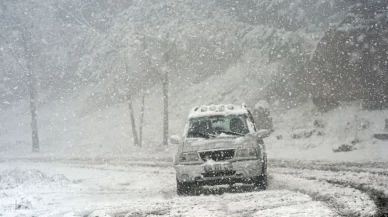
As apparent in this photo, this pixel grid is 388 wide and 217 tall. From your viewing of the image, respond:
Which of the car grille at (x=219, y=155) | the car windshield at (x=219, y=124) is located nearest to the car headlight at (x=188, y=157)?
the car grille at (x=219, y=155)

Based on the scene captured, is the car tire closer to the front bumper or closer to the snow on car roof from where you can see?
the front bumper

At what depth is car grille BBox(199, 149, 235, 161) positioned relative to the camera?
8.98 metres

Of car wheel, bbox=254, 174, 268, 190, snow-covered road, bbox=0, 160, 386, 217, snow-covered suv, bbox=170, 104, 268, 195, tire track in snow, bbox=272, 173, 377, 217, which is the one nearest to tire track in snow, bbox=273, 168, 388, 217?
snow-covered road, bbox=0, 160, 386, 217

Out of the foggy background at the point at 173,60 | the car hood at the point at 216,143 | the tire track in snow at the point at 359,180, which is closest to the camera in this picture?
the tire track in snow at the point at 359,180

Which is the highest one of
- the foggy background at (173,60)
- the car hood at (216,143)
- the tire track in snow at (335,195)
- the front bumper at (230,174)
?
the foggy background at (173,60)

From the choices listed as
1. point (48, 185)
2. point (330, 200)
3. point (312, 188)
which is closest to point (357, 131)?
point (312, 188)

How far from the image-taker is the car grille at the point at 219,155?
8.98 m

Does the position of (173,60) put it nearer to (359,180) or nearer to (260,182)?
(260,182)

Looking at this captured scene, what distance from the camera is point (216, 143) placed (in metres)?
9.20

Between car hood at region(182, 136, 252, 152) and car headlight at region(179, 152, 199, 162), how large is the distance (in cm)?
10

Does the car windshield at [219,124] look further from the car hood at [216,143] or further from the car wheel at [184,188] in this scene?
the car wheel at [184,188]

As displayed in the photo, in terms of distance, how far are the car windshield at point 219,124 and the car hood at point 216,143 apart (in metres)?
0.72

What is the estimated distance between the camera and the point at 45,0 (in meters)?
48.7

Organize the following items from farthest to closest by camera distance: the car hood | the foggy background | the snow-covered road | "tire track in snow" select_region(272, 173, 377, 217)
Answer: the foggy background < the car hood < the snow-covered road < "tire track in snow" select_region(272, 173, 377, 217)
